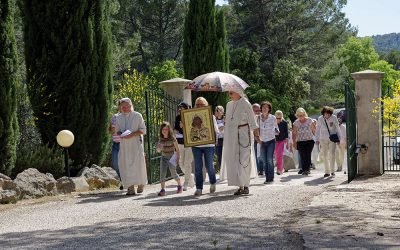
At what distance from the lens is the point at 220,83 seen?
14.0 metres

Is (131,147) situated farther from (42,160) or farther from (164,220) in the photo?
(164,220)

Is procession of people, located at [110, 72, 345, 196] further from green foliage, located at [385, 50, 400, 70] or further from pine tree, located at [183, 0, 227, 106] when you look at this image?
green foliage, located at [385, 50, 400, 70]

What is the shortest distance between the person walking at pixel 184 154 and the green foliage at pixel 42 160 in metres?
2.27

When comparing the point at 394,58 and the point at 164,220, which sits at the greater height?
the point at 394,58

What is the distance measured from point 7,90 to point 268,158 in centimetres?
506

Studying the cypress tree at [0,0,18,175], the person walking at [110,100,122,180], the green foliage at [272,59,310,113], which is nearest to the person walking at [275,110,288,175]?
the person walking at [110,100,122,180]

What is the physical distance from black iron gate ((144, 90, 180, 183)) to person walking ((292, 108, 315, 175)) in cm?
289

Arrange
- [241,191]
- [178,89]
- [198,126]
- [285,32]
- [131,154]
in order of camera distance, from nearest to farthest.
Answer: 1. [241,191]
2. [198,126]
3. [131,154]
4. [178,89]
5. [285,32]

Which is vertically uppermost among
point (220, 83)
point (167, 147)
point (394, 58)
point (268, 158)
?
point (394, 58)

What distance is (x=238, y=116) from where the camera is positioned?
11.8m

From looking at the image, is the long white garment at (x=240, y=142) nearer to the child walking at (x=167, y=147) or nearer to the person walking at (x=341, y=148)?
the child walking at (x=167, y=147)

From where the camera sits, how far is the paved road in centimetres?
732

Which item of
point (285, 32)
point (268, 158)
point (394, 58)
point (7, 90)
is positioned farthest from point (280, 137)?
point (394, 58)

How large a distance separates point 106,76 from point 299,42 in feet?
139
